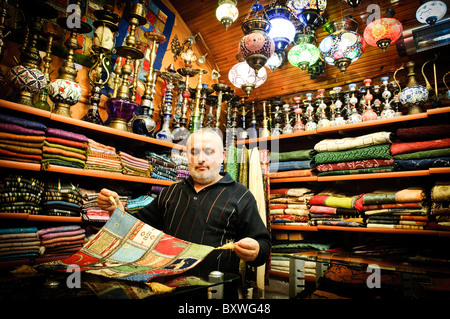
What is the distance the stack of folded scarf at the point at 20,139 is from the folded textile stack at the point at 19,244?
1.57 feet

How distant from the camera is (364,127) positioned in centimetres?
267

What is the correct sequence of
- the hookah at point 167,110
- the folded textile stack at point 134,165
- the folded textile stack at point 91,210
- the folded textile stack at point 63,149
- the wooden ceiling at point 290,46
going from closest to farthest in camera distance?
the folded textile stack at point 63,149, the folded textile stack at point 91,210, the folded textile stack at point 134,165, the hookah at point 167,110, the wooden ceiling at point 290,46

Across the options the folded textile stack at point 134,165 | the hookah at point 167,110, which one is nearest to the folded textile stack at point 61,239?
the folded textile stack at point 134,165

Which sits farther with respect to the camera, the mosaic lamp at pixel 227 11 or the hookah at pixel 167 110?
the hookah at pixel 167 110

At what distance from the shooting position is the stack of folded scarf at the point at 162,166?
2600 mm

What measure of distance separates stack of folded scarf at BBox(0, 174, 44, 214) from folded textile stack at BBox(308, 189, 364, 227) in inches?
98.4

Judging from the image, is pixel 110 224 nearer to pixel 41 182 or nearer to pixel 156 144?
pixel 41 182

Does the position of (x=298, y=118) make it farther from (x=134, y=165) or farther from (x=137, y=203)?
(x=137, y=203)

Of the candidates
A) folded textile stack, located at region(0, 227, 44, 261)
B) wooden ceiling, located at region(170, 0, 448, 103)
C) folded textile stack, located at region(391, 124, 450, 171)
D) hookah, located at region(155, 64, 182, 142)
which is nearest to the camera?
folded textile stack, located at region(0, 227, 44, 261)

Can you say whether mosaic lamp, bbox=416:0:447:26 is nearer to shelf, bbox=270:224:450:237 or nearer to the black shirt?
shelf, bbox=270:224:450:237

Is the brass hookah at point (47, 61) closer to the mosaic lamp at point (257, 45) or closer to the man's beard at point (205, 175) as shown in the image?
the man's beard at point (205, 175)

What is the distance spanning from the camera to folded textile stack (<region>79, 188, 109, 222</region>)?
6.87 ft

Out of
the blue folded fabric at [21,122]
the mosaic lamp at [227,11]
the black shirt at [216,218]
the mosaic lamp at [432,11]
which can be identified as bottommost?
the black shirt at [216,218]

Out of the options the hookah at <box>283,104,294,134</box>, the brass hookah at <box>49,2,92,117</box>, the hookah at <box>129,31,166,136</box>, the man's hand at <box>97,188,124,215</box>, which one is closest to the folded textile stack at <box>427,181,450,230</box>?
the hookah at <box>283,104,294,134</box>
